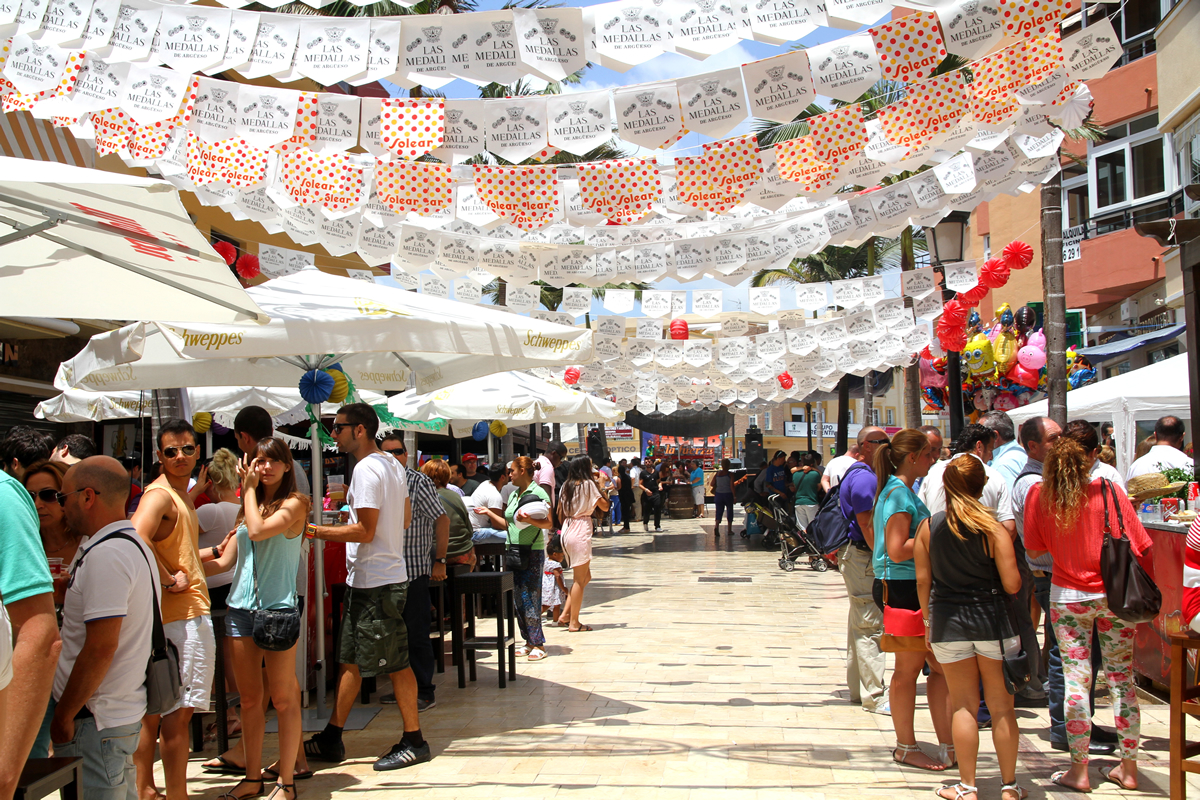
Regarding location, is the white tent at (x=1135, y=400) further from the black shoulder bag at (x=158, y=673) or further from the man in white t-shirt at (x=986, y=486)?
the black shoulder bag at (x=158, y=673)

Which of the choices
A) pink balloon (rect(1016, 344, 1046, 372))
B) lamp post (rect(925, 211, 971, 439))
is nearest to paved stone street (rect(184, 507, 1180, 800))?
lamp post (rect(925, 211, 971, 439))

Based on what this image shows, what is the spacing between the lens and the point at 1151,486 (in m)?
7.09

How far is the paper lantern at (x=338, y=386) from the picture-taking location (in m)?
6.11

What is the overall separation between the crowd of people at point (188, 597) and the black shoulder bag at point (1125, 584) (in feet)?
11.9

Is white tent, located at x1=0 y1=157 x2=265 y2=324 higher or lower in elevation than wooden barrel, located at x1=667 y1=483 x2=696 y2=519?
higher

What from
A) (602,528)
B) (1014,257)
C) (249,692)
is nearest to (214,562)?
(249,692)

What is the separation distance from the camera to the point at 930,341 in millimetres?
10586

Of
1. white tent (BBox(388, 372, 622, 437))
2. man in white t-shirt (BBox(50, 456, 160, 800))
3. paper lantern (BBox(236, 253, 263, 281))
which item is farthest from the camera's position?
white tent (BBox(388, 372, 622, 437))

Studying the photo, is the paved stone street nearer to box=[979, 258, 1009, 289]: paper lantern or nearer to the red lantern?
the red lantern

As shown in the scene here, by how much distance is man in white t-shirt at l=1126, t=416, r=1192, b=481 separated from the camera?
7633 mm

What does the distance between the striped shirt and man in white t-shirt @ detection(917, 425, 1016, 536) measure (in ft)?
10.5

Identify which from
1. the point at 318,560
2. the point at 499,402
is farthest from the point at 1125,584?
the point at 499,402

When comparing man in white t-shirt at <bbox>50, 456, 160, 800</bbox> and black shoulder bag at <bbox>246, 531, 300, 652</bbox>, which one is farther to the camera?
black shoulder bag at <bbox>246, 531, 300, 652</bbox>

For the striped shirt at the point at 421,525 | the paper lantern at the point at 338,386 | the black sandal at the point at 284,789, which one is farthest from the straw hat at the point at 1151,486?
the black sandal at the point at 284,789
